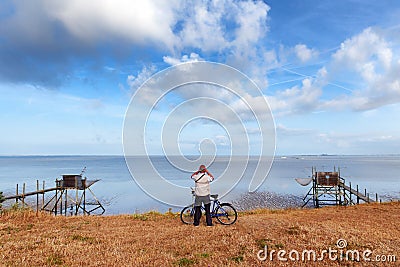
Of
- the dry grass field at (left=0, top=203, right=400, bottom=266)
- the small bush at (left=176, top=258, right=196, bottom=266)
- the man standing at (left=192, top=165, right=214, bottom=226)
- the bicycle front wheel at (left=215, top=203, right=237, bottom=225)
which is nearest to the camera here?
the small bush at (left=176, top=258, right=196, bottom=266)

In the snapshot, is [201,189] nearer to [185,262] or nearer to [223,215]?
[223,215]

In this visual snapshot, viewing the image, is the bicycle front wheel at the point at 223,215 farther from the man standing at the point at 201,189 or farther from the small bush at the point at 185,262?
the small bush at the point at 185,262

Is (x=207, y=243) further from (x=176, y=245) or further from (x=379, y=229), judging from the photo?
(x=379, y=229)

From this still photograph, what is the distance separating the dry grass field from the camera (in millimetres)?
6598

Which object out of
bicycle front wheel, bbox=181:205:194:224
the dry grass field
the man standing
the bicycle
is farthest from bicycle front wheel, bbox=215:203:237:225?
bicycle front wheel, bbox=181:205:194:224

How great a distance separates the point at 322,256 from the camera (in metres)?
6.85

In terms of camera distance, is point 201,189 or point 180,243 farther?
point 201,189

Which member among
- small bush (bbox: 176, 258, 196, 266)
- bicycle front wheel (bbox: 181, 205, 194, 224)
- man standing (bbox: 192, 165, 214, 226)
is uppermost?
man standing (bbox: 192, 165, 214, 226)

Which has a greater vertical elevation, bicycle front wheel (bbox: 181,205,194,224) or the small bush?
the small bush

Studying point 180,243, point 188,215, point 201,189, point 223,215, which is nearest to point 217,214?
point 223,215

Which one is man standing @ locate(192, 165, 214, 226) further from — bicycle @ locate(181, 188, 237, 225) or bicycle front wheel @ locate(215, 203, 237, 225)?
bicycle front wheel @ locate(215, 203, 237, 225)

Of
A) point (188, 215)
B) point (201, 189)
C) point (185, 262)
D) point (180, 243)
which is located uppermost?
point (201, 189)

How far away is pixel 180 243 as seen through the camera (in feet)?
26.7

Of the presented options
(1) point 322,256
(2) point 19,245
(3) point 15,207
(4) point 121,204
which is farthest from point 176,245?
(4) point 121,204
